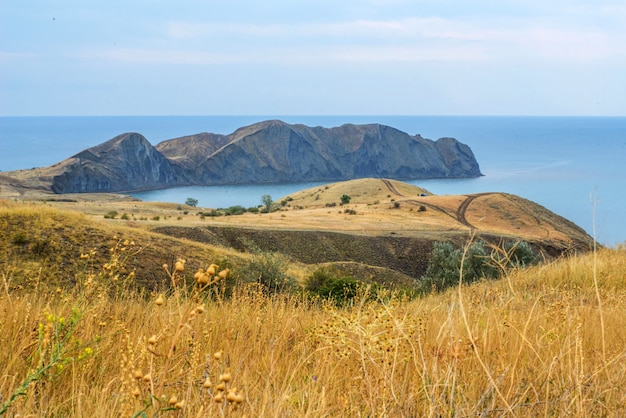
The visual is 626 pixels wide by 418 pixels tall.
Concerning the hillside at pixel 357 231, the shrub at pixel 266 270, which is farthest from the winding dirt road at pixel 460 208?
the shrub at pixel 266 270

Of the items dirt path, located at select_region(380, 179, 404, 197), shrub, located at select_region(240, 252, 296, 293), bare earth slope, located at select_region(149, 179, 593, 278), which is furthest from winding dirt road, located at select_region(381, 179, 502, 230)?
shrub, located at select_region(240, 252, 296, 293)

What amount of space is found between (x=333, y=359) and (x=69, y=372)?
5.08 feet

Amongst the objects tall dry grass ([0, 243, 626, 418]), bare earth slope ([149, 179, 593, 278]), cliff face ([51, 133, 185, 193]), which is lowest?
bare earth slope ([149, 179, 593, 278])

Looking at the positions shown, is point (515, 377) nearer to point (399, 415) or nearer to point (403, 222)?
point (399, 415)

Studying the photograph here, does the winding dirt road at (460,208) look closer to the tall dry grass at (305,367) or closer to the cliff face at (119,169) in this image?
the tall dry grass at (305,367)

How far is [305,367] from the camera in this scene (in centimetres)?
360

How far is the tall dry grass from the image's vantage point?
2.51 meters

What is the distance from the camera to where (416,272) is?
45.5 m

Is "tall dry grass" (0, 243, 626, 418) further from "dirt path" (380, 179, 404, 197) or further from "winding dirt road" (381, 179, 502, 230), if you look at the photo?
"dirt path" (380, 179, 404, 197)

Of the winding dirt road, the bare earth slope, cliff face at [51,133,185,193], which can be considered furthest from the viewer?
cliff face at [51,133,185,193]

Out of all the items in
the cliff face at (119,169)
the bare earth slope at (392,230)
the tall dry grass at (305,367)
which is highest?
the cliff face at (119,169)

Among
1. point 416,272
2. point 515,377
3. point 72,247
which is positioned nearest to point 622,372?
point 515,377

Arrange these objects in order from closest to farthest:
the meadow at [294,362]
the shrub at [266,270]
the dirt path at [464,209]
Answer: the meadow at [294,362]
the shrub at [266,270]
the dirt path at [464,209]

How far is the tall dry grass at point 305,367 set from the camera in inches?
99.0
